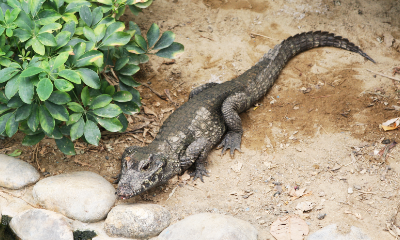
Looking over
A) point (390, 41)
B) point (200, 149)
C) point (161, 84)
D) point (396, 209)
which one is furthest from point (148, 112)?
point (390, 41)

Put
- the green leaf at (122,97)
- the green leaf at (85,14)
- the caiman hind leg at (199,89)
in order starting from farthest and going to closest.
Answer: the caiman hind leg at (199,89) → the green leaf at (122,97) → the green leaf at (85,14)

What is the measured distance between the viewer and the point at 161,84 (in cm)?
593

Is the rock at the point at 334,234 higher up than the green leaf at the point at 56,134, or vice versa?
the rock at the point at 334,234

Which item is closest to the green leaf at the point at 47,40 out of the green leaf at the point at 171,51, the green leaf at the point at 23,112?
the green leaf at the point at 23,112

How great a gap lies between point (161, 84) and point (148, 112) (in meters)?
0.64

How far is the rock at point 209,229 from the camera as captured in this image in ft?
11.1

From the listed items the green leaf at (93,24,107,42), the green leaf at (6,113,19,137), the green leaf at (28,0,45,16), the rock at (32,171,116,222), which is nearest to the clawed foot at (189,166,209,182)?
the rock at (32,171,116,222)

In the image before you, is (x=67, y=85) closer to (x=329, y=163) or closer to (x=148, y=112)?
(x=148, y=112)

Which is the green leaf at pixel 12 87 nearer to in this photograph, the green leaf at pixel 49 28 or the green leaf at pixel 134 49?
the green leaf at pixel 49 28

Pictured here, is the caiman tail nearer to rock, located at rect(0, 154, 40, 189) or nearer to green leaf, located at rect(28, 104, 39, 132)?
green leaf, located at rect(28, 104, 39, 132)

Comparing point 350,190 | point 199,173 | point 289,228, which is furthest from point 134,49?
point 350,190

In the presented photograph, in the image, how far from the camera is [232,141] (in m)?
5.09

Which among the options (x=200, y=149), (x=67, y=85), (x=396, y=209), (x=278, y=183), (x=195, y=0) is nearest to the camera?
(x=67, y=85)

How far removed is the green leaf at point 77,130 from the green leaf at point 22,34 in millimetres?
1018
